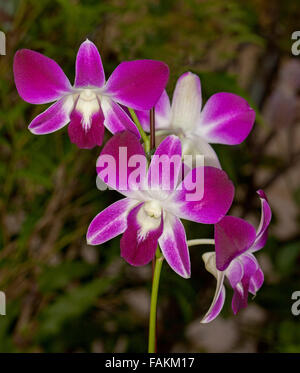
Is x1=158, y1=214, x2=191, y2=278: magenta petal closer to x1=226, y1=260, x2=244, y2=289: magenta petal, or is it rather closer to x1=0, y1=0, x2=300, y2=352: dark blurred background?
x1=226, y1=260, x2=244, y2=289: magenta petal

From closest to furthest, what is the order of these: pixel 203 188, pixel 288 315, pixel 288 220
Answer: pixel 203 188, pixel 288 315, pixel 288 220

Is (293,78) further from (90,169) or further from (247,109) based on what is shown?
(247,109)

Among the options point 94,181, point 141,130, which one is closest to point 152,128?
point 141,130

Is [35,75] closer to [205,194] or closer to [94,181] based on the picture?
[205,194]

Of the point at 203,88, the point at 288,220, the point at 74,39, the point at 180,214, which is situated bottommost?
the point at 180,214

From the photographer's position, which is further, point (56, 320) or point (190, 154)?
point (56, 320)

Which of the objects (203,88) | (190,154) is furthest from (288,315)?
(190,154)
